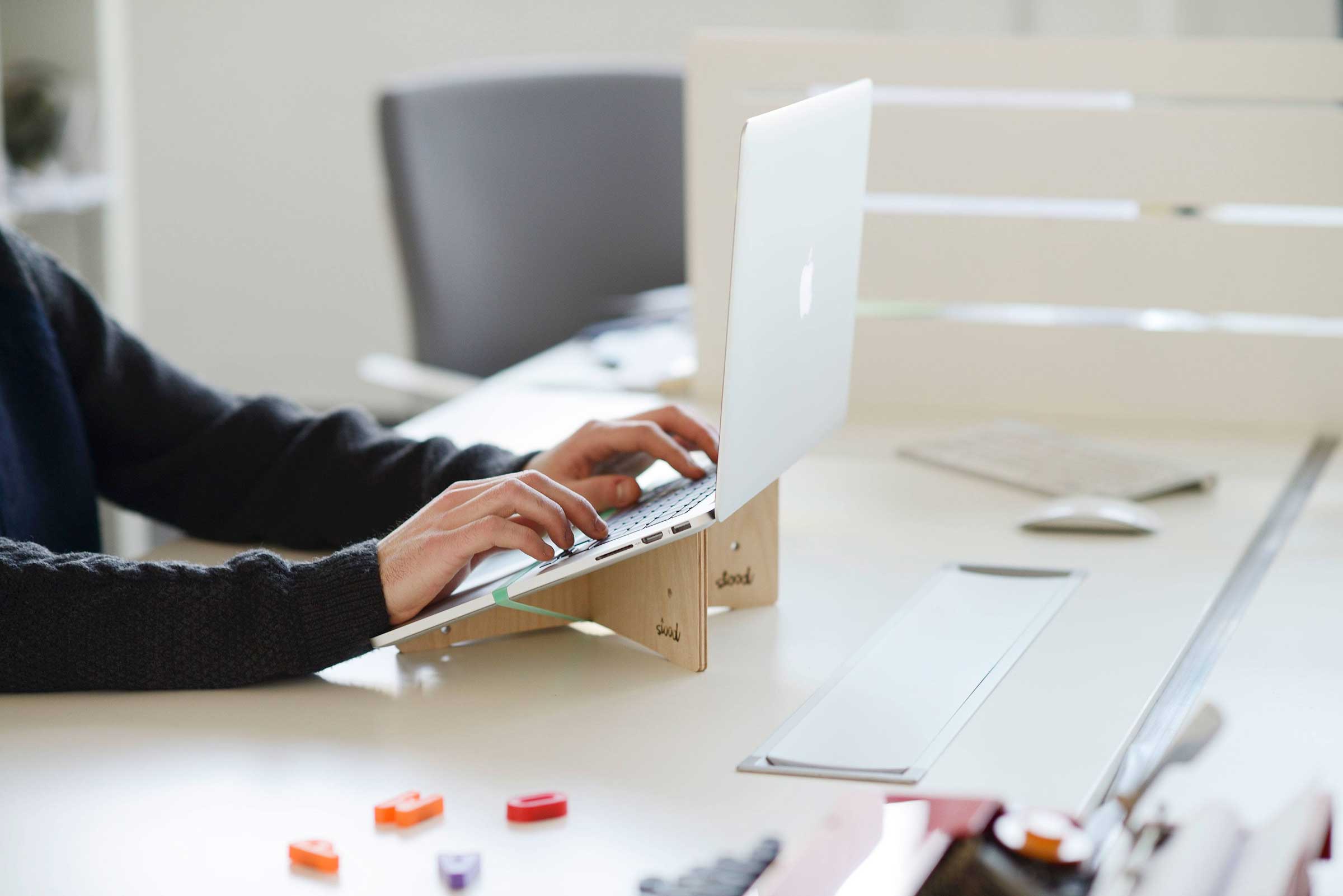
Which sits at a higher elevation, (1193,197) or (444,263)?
(1193,197)

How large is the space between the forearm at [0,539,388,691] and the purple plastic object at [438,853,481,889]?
249 millimetres

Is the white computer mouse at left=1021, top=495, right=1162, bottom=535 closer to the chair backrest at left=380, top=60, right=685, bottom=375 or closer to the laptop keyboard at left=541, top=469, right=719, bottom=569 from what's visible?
the laptop keyboard at left=541, top=469, right=719, bottom=569

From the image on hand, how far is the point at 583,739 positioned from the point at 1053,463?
75 cm

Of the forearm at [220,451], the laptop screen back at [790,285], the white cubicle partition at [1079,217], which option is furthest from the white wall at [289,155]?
the laptop screen back at [790,285]

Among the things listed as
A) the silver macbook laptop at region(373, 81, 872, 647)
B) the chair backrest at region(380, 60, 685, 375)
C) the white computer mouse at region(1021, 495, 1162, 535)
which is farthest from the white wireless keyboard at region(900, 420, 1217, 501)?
the chair backrest at region(380, 60, 685, 375)

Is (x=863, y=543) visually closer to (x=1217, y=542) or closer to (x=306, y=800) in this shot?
(x=1217, y=542)

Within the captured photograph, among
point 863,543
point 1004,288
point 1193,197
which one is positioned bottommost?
point 863,543

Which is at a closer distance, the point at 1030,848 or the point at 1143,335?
the point at 1030,848

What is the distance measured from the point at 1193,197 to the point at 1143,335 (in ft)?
0.52

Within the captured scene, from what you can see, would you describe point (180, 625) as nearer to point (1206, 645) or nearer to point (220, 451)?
point (220, 451)

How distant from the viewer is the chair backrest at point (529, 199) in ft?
7.44

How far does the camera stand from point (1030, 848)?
640 millimetres

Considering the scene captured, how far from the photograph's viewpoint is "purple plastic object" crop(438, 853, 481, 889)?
0.71 meters

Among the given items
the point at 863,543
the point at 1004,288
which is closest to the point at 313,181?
the point at 1004,288
